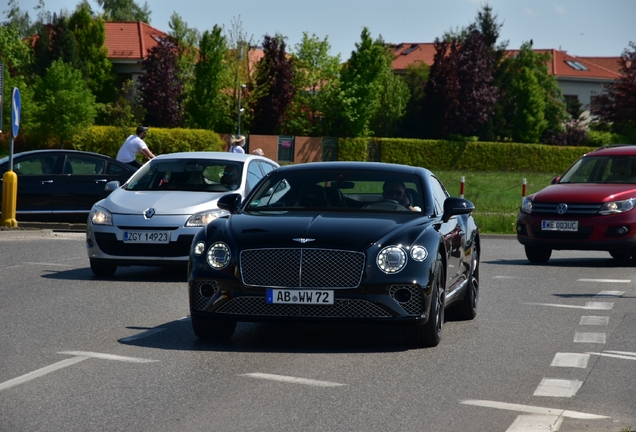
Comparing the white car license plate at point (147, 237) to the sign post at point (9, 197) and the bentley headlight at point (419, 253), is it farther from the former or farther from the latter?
the sign post at point (9, 197)

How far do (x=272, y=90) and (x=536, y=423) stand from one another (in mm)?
78543

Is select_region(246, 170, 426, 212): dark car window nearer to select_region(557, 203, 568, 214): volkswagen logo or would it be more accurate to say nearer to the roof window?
select_region(557, 203, 568, 214): volkswagen logo

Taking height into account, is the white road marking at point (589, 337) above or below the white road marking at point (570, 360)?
below

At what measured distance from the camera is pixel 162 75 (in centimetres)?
7994

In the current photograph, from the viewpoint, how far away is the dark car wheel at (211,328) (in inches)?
358

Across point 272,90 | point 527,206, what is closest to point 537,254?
point 527,206

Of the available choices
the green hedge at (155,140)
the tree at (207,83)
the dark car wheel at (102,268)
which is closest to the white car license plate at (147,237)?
the dark car wheel at (102,268)

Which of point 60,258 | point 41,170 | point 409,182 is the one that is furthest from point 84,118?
point 409,182

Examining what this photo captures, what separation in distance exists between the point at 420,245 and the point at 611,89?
75.4m

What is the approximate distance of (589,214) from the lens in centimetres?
1752

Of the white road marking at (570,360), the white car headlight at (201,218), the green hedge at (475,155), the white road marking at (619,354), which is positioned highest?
the white car headlight at (201,218)

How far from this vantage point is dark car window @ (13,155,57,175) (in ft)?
73.0

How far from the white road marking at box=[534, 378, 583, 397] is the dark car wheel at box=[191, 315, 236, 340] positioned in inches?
102

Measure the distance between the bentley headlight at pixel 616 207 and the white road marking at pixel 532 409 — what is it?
1107 centimetres
